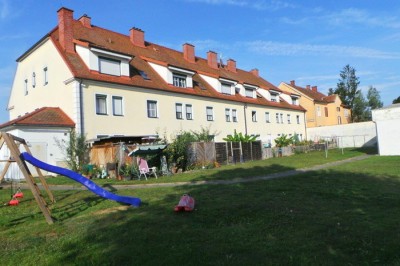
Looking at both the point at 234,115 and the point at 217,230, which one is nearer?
the point at 217,230

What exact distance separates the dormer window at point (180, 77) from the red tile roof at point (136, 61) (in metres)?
0.53

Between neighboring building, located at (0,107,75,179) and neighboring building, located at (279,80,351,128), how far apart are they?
44163mm

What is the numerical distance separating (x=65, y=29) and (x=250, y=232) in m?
23.9

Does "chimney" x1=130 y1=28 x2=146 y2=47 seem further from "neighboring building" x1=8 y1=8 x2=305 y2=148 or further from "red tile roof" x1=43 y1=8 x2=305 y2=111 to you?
"red tile roof" x1=43 y1=8 x2=305 y2=111

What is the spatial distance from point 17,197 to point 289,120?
41.9 metres

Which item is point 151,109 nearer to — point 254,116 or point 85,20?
point 85,20

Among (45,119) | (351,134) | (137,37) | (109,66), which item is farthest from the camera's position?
(351,134)

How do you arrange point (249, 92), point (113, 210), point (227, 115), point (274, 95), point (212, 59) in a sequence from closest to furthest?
point (113, 210), point (227, 115), point (249, 92), point (212, 59), point (274, 95)

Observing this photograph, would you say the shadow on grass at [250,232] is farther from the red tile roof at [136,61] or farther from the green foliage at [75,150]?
the red tile roof at [136,61]

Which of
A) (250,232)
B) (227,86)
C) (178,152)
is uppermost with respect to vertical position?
(227,86)

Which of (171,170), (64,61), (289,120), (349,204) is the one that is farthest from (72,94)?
(289,120)

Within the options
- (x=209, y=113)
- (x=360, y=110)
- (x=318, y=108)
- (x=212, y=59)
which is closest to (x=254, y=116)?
(x=209, y=113)

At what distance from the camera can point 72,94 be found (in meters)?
24.0

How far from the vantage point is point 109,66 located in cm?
2655
